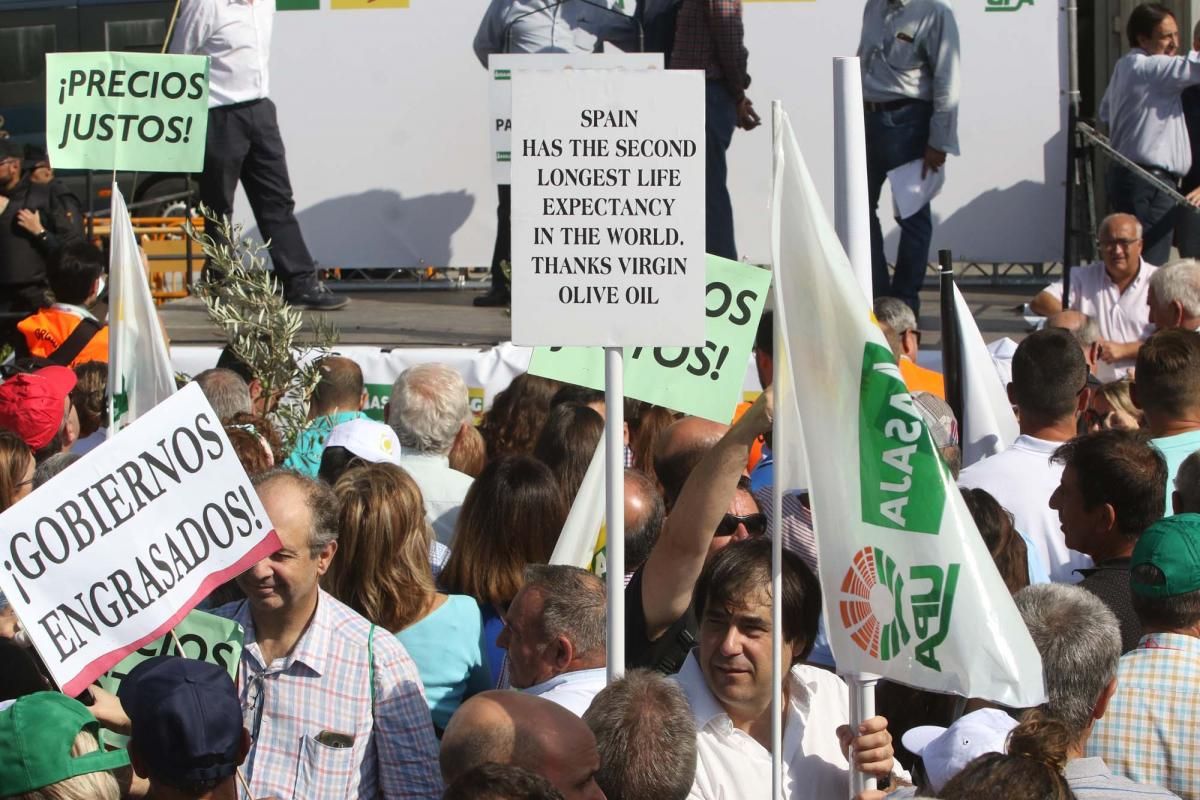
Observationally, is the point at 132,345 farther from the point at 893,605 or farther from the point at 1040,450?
the point at 893,605

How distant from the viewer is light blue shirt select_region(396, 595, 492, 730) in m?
3.79

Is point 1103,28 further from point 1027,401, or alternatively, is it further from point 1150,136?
point 1027,401

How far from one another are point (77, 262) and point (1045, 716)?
5.62 metres

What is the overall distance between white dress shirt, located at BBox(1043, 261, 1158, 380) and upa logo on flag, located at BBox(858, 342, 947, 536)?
476 centimetres

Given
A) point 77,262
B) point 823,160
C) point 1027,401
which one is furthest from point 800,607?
point 823,160

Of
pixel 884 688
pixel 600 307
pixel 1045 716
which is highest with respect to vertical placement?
pixel 600 307

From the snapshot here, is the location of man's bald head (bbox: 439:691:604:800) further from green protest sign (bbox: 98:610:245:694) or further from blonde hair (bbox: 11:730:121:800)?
green protest sign (bbox: 98:610:245:694)

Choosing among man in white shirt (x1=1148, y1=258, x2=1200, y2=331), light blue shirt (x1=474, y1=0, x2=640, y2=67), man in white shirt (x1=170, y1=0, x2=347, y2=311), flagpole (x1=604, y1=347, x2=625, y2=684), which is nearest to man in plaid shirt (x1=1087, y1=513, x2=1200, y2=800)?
flagpole (x1=604, y1=347, x2=625, y2=684)

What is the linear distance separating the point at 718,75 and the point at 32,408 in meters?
5.12

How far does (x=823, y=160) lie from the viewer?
1055 centimetres

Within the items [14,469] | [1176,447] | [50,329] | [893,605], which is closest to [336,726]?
[893,605]

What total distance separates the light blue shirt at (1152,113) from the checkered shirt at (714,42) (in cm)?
210

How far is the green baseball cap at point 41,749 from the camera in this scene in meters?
2.80

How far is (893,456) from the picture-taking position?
127 inches
